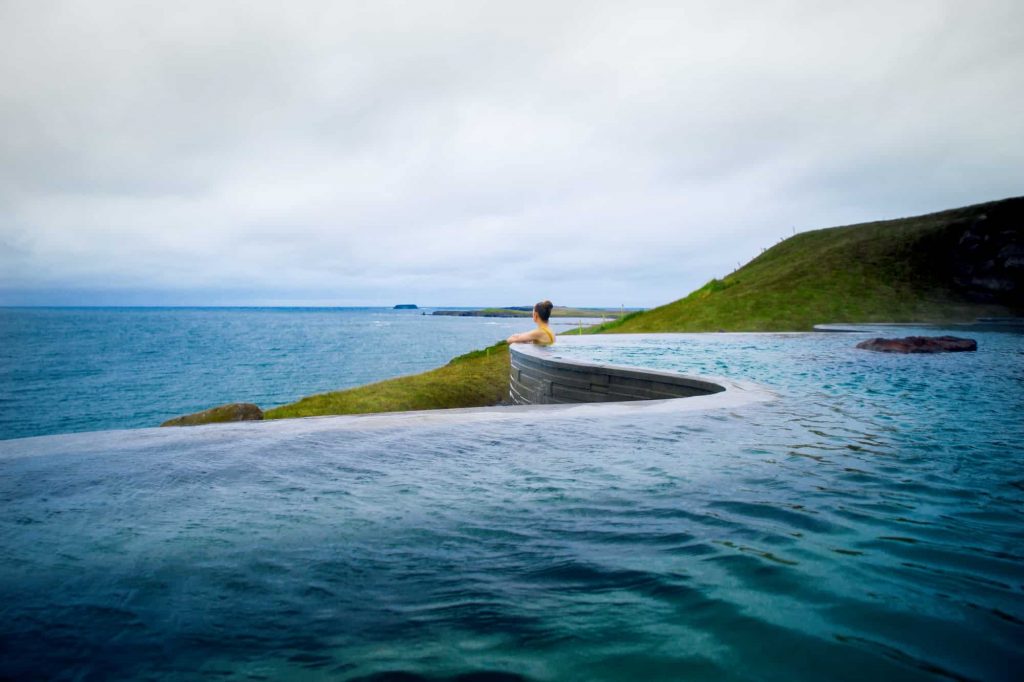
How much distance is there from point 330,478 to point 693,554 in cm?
287

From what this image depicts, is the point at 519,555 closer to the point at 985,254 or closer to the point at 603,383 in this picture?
the point at 603,383

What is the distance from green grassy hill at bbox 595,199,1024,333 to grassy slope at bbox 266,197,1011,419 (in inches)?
2.0

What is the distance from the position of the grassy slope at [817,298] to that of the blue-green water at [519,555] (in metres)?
16.0

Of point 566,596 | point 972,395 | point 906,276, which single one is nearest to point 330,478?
point 566,596

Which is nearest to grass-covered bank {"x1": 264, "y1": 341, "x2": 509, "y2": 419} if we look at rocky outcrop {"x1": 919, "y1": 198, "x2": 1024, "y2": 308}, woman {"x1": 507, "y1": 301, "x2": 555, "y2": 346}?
woman {"x1": 507, "y1": 301, "x2": 555, "y2": 346}

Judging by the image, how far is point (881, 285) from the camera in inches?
1199

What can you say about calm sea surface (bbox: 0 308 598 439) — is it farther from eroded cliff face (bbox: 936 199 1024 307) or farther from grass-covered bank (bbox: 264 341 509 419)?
eroded cliff face (bbox: 936 199 1024 307)

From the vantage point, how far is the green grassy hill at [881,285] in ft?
92.6

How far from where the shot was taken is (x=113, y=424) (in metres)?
30.2

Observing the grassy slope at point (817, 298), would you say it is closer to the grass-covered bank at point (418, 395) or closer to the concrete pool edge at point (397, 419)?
the grass-covered bank at point (418, 395)

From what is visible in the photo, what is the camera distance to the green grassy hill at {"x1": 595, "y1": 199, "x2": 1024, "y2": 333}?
28.2 metres

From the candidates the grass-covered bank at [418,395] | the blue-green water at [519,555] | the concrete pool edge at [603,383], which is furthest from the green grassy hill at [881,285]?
the blue-green water at [519,555]

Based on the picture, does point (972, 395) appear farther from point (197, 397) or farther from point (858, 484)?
point (197, 397)

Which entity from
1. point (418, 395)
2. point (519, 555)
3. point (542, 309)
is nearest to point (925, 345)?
point (542, 309)
